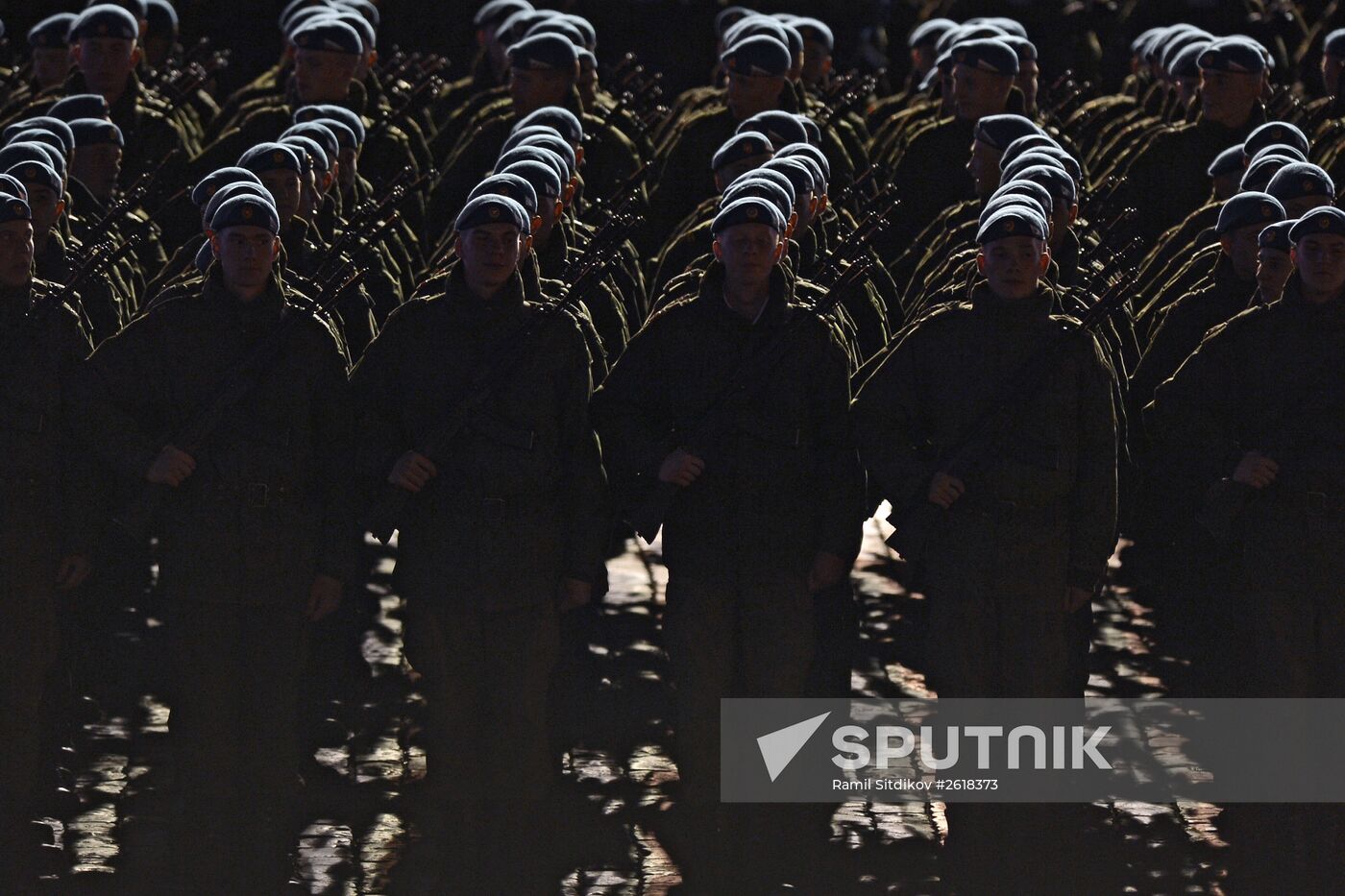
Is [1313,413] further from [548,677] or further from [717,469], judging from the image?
[548,677]

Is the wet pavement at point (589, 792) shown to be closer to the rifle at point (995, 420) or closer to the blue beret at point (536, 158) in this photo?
the rifle at point (995, 420)

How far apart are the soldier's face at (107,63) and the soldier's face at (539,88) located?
2.13 meters

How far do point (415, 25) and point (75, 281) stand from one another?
1216cm

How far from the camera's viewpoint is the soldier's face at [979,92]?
14703 millimetres

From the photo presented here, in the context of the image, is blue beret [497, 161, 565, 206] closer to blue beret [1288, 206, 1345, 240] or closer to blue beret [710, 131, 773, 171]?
blue beret [710, 131, 773, 171]

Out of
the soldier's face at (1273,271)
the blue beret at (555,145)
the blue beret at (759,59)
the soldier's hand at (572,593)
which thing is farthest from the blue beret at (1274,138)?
the soldier's hand at (572,593)

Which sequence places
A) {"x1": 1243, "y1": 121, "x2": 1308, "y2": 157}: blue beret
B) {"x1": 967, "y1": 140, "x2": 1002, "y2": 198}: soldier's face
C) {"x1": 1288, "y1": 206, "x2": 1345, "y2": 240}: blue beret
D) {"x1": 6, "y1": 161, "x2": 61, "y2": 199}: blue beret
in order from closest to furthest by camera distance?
{"x1": 1288, "y1": 206, "x2": 1345, "y2": 240}: blue beret → {"x1": 6, "y1": 161, "x2": 61, "y2": 199}: blue beret → {"x1": 1243, "y1": 121, "x2": 1308, "y2": 157}: blue beret → {"x1": 967, "y1": 140, "x2": 1002, "y2": 198}: soldier's face

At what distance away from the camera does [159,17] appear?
1880 centimetres

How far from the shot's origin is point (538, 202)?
11.7m

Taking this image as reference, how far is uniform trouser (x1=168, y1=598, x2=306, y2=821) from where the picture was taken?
10367 mm

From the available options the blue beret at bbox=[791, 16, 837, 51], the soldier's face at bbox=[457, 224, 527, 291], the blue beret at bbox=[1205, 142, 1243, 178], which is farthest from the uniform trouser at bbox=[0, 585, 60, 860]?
the blue beret at bbox=[791, 16, 837, 51]

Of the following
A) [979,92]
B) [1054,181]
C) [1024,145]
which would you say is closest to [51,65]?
[979,92]

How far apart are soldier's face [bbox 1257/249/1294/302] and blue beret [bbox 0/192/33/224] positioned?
14.6 ft

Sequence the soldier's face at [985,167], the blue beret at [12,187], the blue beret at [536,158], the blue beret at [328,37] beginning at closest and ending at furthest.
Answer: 1. the blue beret at [12,187]
2. the blue beret at [536,158]
3. the soldier's face at [985,167]
4. the blue beret at [328,37]
